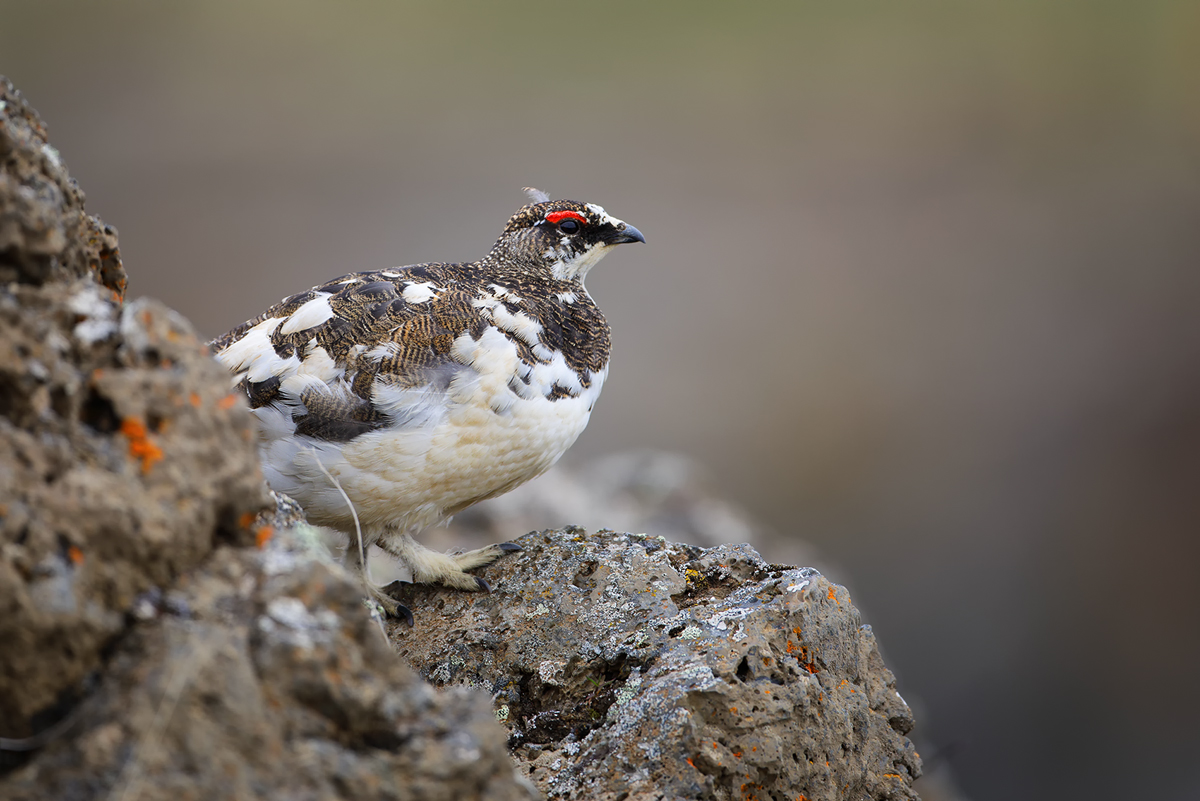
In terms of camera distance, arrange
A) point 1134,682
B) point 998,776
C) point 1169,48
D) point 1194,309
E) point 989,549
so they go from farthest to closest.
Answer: point 1169,48
point 1194,309
point 989,549
point 1134,682
point 998,776

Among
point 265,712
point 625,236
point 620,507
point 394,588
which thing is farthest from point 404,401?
point 620,507

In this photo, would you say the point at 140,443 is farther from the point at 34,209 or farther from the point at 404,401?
the point at 404,401

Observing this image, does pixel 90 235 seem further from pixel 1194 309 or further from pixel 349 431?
pixel 1194 309

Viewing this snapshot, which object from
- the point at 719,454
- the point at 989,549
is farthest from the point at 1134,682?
the point at 719,454

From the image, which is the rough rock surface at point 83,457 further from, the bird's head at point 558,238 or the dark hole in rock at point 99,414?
the bird's head at point 558,238

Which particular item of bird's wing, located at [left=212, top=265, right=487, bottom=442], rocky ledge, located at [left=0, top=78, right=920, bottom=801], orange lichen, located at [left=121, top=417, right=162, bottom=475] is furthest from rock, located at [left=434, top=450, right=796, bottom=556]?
orange lichen, located at [left=121, top=417, right=162, bottom=475]

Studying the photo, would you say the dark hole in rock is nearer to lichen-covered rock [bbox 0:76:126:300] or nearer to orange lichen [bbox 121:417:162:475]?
orange lichen [bbox 121:417:162:475]
